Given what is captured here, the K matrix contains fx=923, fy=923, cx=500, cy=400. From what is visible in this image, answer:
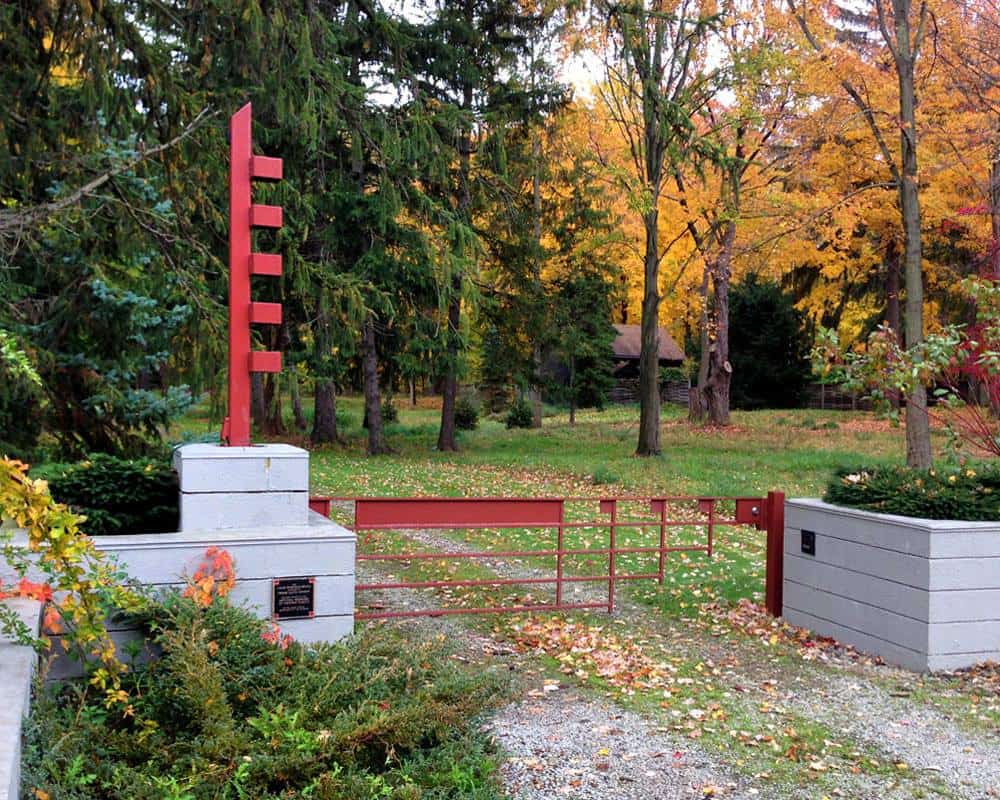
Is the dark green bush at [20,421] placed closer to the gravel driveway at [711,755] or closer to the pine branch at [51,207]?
the pine branch at [51,207]

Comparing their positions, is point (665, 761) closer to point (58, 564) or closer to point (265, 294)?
point (58, 564)

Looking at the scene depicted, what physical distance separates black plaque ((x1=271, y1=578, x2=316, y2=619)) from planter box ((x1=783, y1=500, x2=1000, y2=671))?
12.1ft

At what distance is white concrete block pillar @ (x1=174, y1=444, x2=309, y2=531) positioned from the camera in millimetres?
4762

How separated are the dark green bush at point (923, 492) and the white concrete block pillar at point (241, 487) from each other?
152 inches

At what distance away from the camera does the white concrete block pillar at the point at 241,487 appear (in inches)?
187

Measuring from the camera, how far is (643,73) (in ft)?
54.3

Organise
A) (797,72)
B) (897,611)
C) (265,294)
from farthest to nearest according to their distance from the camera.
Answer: (797,72) < (265,294) < (897,611)

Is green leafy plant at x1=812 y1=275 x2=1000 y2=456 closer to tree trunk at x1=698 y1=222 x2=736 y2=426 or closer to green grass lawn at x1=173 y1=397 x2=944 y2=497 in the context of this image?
green grass lawn at x1=173 y1=397 x2=944 y2=497

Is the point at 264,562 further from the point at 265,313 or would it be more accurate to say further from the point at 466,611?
the point at 466,611

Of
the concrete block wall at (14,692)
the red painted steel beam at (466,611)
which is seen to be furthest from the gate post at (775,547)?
the concrete block wall at (14,692)

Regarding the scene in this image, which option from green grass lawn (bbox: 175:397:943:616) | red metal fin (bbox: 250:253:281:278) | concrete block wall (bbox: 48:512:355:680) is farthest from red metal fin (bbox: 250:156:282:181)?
green grass lawn (bbox: 175:397:943:616)

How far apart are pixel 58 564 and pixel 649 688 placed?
3.41m

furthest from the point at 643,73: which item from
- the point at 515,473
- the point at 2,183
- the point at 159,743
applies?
the point at 159,743

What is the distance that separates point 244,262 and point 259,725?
282cm
